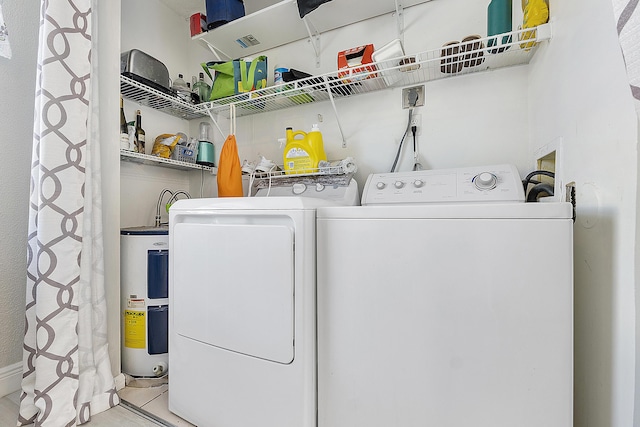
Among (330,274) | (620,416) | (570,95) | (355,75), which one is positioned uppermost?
(355,75)

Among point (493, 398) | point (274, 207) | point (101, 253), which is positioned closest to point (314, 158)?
point (274, 207)

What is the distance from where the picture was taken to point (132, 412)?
1.34m

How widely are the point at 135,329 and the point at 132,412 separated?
41 cm

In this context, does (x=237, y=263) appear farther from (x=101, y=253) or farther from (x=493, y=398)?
(x=493, y=398)

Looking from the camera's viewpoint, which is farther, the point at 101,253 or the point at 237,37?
the point at 237,37

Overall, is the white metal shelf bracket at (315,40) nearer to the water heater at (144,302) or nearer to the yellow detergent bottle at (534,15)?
the yellow detergent bottle at (534,15)

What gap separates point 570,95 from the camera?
958 millimetres

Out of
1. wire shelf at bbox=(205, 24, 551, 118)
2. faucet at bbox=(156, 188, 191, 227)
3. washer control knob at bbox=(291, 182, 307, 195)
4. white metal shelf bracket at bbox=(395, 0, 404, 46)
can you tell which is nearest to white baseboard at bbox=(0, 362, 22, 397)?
faucet at bbox=(156, 188, 191, 227)

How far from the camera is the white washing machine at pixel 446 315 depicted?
792mm

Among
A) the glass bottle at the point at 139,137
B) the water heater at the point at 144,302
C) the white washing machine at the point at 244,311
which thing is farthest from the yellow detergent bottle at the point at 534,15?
the glass bottle at the point at 139,137

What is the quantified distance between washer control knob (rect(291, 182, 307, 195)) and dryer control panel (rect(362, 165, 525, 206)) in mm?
378

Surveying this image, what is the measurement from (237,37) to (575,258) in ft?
7.33

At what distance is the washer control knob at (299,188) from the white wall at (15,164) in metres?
1.41

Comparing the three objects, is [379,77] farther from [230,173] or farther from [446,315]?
[446,315]
